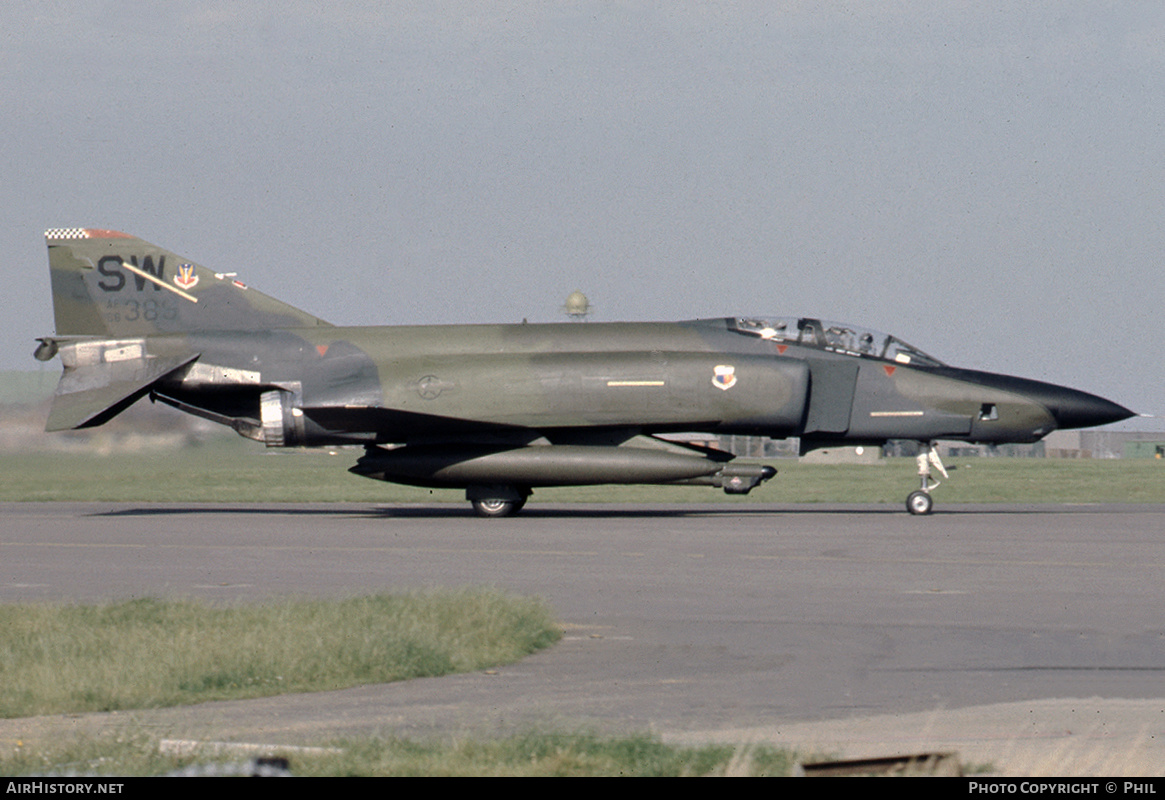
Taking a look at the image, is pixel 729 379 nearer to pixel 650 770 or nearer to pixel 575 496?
pixel 575 496

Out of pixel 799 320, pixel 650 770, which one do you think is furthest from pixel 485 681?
pixel 799 320

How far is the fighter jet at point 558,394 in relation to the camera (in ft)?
76.2

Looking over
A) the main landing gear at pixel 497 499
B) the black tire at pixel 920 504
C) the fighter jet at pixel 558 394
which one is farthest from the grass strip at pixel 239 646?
the black tire at pixel 920 504

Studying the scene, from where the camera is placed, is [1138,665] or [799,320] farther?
[799,320]

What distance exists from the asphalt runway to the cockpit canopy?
2914mm

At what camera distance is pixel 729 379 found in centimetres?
2323

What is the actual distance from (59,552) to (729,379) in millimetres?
11279

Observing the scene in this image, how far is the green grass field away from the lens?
89.4 feet

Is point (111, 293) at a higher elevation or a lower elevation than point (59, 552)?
higher

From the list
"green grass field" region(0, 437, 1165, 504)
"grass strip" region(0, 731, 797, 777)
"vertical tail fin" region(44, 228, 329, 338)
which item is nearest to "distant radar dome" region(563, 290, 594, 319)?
"green grass field" region(0, 437, 1165, 504)

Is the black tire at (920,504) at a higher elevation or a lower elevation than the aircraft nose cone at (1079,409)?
lower

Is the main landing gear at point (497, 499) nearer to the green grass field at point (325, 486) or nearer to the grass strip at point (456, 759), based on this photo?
the green grass field at point (325, 486)

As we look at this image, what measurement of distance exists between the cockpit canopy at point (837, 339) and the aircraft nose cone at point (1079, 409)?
2045 mm
